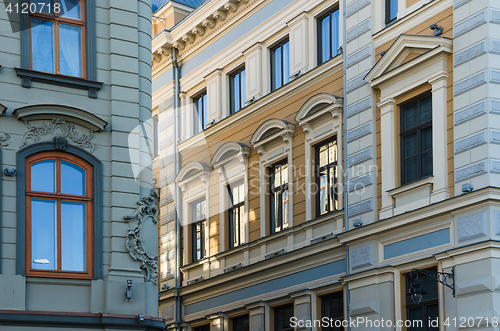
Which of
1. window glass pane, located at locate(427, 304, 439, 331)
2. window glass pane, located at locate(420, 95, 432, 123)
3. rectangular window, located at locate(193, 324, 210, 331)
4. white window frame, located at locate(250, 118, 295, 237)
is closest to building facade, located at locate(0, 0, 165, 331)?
window glass pane, located at locate(427, 304, 439, 331)

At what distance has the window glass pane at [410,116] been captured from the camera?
18.9m

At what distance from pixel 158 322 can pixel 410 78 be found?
7.83 m

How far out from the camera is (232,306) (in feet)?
81.1

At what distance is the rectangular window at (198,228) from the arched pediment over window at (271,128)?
3.78 m

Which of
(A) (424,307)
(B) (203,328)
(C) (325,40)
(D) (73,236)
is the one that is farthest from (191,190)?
(D) (73,236)

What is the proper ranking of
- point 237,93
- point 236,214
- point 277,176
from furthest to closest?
point 237,93
point 236,214
point 277,176

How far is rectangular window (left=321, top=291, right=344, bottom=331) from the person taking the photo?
20719mm

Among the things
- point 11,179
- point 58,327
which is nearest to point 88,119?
point 11,179

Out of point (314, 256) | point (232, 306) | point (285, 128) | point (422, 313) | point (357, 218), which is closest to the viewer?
point (422, 313)

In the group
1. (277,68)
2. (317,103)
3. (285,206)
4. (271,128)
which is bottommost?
(285,206)

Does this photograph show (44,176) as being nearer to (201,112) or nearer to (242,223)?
(242,223)

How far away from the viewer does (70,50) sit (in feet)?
53.9

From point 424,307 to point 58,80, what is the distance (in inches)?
354

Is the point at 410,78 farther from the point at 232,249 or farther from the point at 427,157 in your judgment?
the point at 232,249
